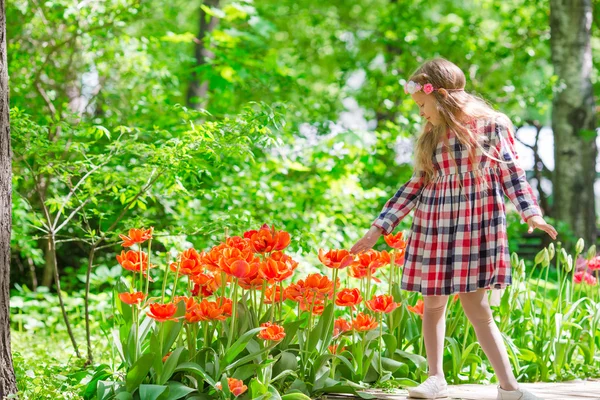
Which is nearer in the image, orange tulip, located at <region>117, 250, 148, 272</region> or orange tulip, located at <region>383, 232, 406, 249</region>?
orange tulip, located at <region>117, 250, 148, 272</region>

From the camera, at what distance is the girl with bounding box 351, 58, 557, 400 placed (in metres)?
2.51

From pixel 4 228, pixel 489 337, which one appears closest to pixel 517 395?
pixel 489 337

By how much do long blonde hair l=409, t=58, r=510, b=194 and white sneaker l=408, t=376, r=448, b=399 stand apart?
76cm

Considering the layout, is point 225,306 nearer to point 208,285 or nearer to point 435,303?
point 208,285

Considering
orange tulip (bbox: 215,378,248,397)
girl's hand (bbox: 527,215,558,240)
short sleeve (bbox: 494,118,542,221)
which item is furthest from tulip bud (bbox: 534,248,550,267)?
orange tulip (bbox: 215,378,248,397)

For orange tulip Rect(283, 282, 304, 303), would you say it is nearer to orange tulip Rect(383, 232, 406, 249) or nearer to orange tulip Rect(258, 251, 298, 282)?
orange tulip Rect(258, 251, 298, 282)

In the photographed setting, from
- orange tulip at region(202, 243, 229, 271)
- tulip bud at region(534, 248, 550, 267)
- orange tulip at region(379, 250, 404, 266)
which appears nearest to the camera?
orange tulip at region(202, 243, 229, 271)

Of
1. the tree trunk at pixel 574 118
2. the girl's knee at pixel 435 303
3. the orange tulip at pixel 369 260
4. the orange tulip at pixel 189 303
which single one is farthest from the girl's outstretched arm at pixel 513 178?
the tree trunk at pixel 574 118

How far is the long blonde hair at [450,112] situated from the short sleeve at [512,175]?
55 millimetres

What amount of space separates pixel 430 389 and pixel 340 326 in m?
0.41

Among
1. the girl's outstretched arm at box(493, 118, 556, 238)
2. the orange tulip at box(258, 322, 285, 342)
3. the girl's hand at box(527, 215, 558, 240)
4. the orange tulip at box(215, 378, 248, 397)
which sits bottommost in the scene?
the orange tulip at box(215, 378, 248, 397)

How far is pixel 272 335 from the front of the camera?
2.28 m

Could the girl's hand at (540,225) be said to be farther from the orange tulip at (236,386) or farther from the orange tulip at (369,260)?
the orange tulip at (236,386)

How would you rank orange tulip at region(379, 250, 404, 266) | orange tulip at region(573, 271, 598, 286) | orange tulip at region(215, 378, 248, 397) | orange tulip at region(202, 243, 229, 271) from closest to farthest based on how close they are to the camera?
orange tulip at region(215, 378, 248, 397), orange tulip at region(202, 243, 229, 271), orange tulip at region(379, 250, 404, 266), orange tulip at region(573, 271, 598, 286)
